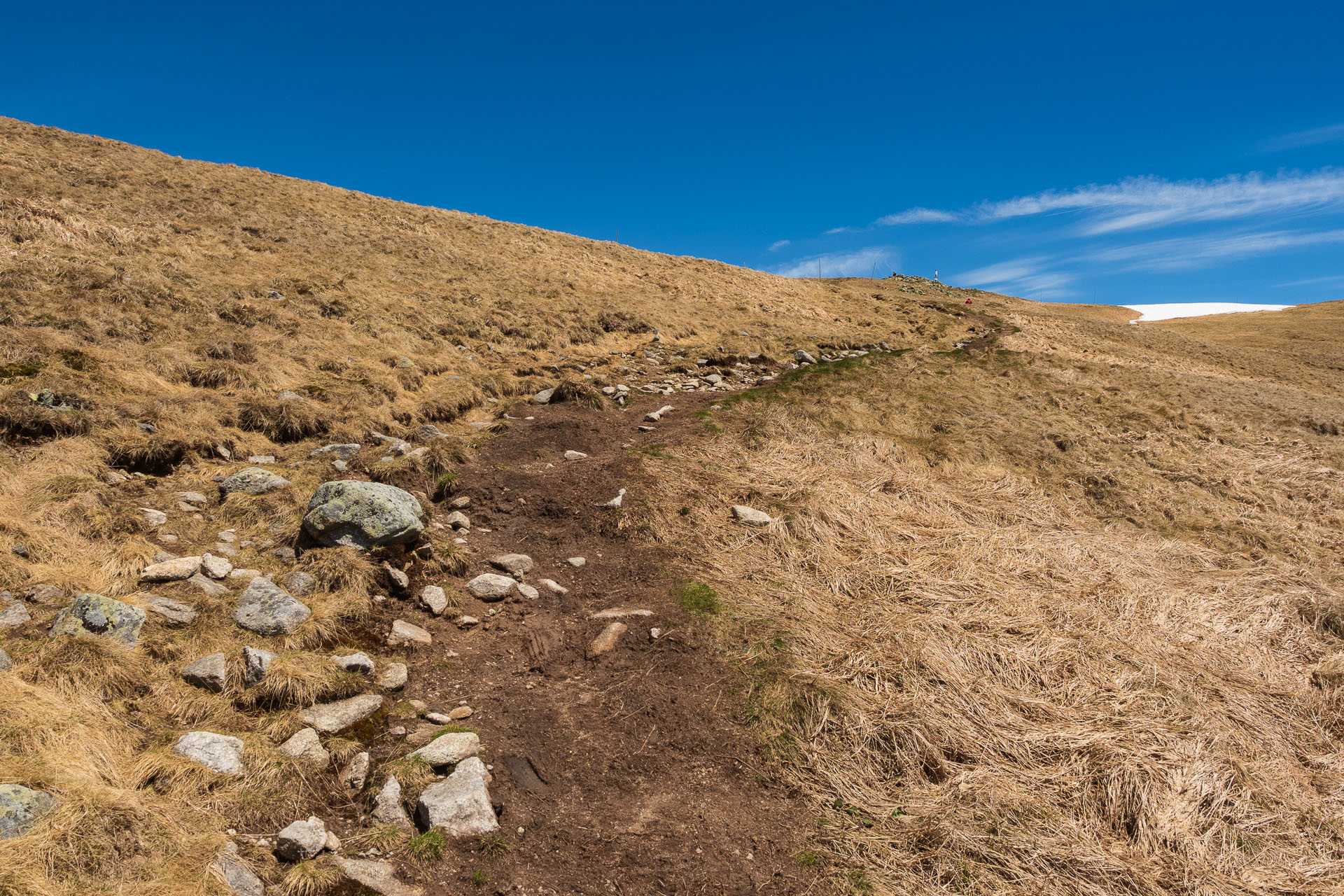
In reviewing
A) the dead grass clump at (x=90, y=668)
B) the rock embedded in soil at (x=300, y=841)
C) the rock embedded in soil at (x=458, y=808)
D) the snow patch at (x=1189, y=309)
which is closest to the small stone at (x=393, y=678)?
the rock embedded in soil at (x=458, y=808)

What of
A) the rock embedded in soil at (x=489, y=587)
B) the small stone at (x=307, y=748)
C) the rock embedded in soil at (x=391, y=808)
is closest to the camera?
the rock embedded in soil at (x=391, y=808)

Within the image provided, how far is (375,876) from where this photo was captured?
176 inches

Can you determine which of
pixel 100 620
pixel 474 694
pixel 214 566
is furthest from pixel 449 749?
pixel 214 566

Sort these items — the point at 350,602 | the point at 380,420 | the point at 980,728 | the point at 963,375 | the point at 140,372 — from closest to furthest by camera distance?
1. the point at 980,728
2. the point at 350,602
3. the point at 140,372
4. the point at 380,420
5. the point at 963,375

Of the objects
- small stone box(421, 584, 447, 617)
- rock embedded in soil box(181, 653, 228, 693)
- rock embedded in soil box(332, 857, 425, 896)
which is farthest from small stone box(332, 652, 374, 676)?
rock embedded in soil box(332, 857, 425, 896)

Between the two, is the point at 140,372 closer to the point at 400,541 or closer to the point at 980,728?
the point at 400,541

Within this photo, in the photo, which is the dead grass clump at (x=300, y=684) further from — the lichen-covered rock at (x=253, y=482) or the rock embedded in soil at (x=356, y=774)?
the lichen-covered rock at (x=253, y=482)

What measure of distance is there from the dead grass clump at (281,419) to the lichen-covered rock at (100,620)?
5511mm

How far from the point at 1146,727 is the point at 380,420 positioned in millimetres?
12572

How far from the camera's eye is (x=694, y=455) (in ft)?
39.2

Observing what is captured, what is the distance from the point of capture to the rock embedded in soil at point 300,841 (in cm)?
443

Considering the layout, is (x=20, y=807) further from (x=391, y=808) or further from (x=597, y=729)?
(x=597, y=729)

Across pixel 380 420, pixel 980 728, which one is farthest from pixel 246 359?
pixel 980 728

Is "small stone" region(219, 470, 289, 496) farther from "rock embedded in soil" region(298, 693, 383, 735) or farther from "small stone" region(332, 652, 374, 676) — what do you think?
"rock embedded in soil" region(298, 693, 383, 735)
